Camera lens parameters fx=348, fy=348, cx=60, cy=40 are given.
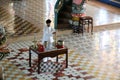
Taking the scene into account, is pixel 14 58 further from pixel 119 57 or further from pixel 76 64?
pixel 119 57

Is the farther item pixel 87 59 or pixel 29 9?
pixel 29 9

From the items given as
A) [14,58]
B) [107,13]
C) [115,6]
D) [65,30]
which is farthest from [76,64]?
[115,6]

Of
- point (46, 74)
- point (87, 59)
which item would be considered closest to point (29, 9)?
point (87, 59)

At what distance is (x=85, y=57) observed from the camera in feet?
37.2

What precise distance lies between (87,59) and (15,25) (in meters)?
4.53

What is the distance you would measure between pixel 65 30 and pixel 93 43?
1.78 metres

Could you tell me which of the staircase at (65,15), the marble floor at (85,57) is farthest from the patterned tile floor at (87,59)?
the staircase at (65,15)

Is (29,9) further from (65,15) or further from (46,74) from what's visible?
(46,74)

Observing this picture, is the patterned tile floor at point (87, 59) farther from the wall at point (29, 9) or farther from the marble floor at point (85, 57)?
the wall at point (29, 9)

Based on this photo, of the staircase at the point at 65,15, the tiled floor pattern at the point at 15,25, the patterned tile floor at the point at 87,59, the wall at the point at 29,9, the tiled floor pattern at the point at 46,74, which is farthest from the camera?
the wall at the point at 29,9

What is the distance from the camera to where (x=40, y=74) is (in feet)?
32.5

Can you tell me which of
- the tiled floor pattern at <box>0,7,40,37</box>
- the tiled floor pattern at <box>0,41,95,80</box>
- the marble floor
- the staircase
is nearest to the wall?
the tiled floor pattern at <box>0,7,40,37</box>

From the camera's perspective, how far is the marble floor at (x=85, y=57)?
9.90 m

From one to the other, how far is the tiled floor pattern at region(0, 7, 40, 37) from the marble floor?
0.64 metres
